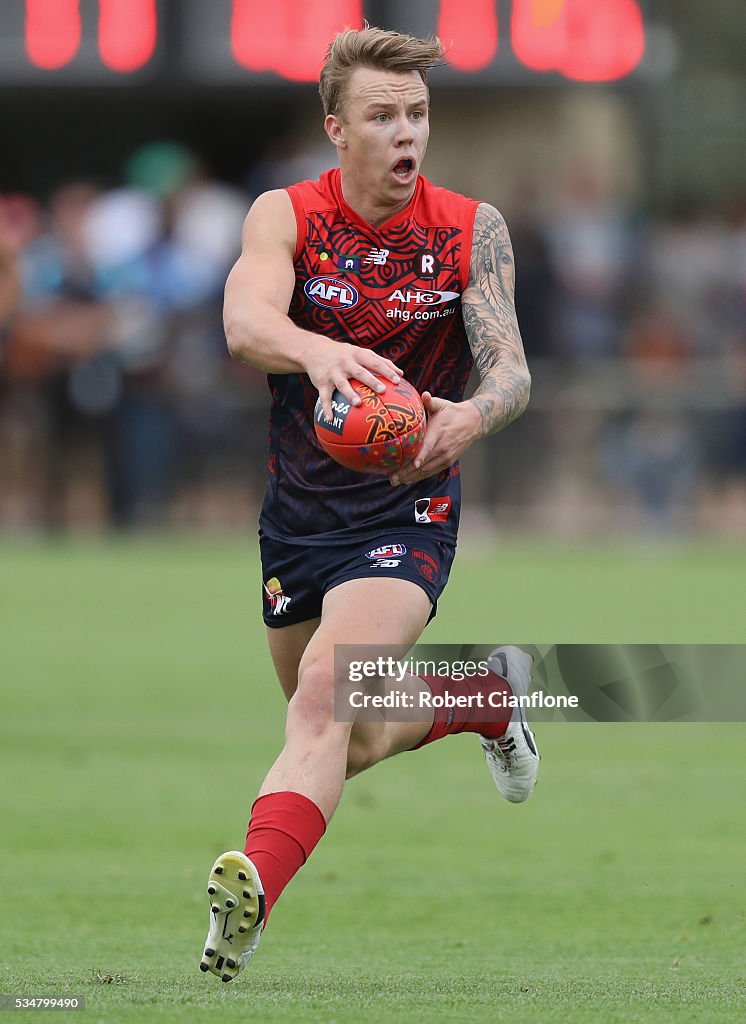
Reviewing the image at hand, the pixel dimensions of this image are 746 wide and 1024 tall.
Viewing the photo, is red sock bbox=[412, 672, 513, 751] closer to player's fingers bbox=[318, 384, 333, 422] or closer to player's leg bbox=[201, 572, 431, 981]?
player's leg bbox=[201, 572, 431, 981]

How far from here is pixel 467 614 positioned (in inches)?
611

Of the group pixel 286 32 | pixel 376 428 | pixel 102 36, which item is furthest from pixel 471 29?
pixel 376 428

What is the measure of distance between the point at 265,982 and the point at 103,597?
36.1ft

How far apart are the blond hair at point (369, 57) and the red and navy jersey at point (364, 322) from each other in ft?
1.08

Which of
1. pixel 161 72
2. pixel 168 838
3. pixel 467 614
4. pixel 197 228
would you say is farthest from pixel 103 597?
pixel 168 838

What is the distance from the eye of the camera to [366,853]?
822 cm

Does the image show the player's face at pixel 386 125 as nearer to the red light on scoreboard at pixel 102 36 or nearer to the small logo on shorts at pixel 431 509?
the small logo on shorts at pixel 431 509

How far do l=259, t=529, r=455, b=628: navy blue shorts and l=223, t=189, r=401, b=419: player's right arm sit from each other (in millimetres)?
608

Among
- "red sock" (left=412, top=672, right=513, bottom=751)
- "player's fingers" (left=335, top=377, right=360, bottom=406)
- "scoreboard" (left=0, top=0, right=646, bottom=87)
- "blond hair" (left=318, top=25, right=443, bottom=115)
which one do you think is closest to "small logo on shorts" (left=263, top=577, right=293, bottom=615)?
"red sock" (left=412, top=672, right=513, bottom=751)

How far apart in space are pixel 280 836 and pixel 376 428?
3.76 ft

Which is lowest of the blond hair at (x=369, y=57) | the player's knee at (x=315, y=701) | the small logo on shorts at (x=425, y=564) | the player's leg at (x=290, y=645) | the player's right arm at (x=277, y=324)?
the player's knee at (x=315, y=701)

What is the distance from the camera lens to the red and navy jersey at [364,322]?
255 inches

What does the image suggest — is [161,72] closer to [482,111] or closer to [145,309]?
[145,309]

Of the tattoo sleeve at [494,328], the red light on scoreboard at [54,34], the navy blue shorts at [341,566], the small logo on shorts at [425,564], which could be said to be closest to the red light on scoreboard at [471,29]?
the red light on scoreboard at [54,34]
